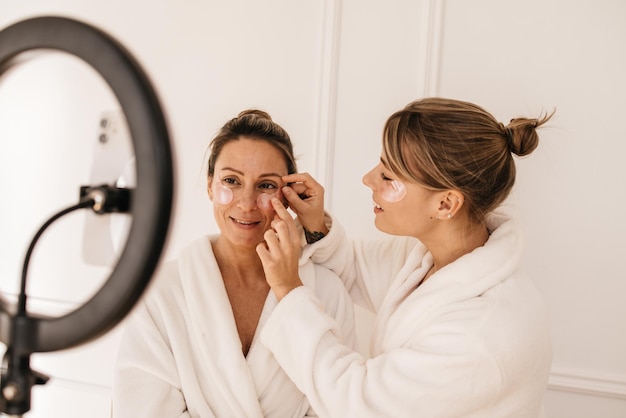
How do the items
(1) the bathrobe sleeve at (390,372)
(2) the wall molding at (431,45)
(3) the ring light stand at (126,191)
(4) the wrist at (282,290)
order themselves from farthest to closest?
(2) the wall molding at (431,45) → (4) the wrist at (282,290) → (1) the bathrobe sleeve at (390,372) → (3) the ring light stand at (126,191)

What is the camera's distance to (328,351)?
103 centimetres

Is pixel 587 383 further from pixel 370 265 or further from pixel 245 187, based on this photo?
pixel 245 187

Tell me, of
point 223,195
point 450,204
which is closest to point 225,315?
point 223,195

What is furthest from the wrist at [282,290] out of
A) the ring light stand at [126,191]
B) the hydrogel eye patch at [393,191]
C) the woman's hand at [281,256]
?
the ring light stand at [126,191]

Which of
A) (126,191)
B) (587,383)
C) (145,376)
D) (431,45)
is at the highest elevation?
(431,45)

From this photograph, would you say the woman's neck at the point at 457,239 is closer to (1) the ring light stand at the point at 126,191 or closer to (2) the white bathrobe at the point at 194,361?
(2) the white bathrobe at the point at 194,361

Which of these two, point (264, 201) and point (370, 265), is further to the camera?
point (370, 265)

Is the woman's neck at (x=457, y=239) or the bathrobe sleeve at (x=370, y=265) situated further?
the bathrobe sleeve at (x=370, y=265)

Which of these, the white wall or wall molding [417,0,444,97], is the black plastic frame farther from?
wall molding [417,0,444,97]

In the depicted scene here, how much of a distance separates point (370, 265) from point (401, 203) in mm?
327

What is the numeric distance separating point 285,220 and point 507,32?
2.76 ft

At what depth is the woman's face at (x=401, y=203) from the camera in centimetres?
111

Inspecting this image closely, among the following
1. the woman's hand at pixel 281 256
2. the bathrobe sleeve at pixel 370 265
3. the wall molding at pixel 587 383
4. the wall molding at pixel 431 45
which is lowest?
the wall molding at pixel 587 383

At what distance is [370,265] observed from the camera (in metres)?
1.41
